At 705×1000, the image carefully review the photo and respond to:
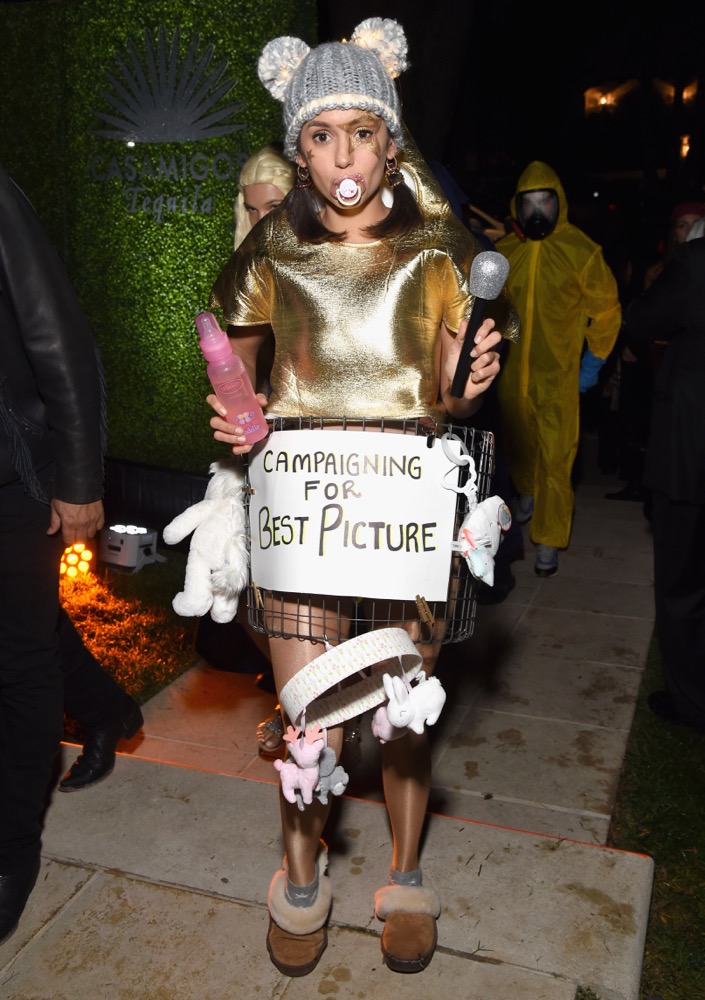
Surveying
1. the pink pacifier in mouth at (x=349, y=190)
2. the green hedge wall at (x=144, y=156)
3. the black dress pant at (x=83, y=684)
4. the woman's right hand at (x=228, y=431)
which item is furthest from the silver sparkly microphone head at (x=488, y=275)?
the green hedge wall at (x=144, y=156)

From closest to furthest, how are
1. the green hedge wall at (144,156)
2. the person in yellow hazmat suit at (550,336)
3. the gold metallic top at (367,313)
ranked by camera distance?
the gold metallic top at (367,313) → the green hedge wall at (144,156) → the person in yellow hazmat suit at (550,336)

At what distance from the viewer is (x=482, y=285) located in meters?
2.06

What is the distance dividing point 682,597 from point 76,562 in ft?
11.2

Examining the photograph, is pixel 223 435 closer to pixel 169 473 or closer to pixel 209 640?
pixel 209 640

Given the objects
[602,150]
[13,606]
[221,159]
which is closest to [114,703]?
[13,606]

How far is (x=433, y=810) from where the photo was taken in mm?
3412

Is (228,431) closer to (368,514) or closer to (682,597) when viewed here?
(368,514)

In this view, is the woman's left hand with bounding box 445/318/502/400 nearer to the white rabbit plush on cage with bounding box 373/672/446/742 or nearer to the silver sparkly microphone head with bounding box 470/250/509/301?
the silver sparkly microphone head with bounding box 470/250/509/301

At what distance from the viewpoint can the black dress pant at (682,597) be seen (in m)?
3.95

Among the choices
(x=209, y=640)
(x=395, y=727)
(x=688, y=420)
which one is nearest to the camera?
(x=395, y=727)

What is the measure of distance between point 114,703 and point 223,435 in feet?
5.13

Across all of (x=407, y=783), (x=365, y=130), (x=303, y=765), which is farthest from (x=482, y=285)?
(x=407, y=783)

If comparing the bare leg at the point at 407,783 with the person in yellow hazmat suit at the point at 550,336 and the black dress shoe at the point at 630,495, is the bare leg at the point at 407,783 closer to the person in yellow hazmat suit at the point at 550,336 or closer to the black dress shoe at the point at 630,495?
the person in yellow hazmat suit at the point at 550,336

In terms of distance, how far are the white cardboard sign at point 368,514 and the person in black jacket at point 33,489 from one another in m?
0.72
